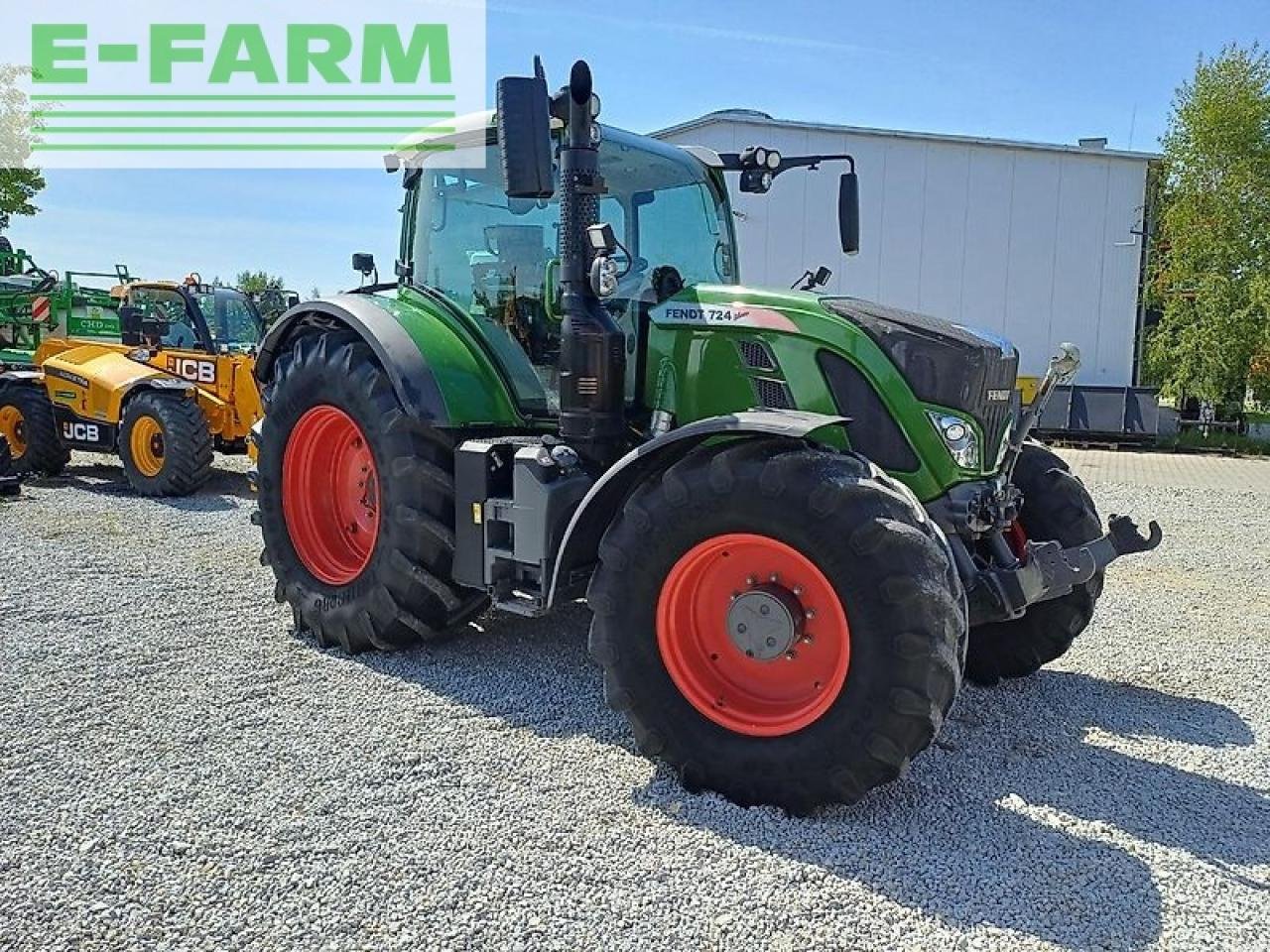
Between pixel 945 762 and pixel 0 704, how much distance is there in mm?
3588

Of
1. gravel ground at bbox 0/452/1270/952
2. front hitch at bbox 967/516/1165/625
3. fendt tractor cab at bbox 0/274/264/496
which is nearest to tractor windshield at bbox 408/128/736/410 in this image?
gravel ground at bbox 0/452/1270/952

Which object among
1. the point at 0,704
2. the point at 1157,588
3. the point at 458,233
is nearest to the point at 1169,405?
the point at 1157,588

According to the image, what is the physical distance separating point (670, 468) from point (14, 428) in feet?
30.6

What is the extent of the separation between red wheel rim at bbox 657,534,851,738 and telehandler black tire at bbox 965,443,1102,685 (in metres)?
1.48

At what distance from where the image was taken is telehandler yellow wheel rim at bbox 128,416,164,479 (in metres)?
9.27

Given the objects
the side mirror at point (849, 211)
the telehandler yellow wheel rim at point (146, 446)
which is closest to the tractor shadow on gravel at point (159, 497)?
the telehandler yellow wheel rim at point (146, 446)

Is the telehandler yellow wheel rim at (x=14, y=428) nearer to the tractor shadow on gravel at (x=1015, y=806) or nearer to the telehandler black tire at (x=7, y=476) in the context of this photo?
the telehandler black tire at (x=7, y=476)

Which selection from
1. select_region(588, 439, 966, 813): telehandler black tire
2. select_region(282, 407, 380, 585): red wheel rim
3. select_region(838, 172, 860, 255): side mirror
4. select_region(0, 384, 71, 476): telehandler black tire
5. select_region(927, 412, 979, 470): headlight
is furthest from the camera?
select_region(0, 384, 71, 476): telehandler black tire

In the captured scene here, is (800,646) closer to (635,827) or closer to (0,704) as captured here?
(635,827)

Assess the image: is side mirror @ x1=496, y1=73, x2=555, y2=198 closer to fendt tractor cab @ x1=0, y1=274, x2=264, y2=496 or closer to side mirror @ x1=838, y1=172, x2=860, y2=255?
side mirror @ x1=838, y1=172, x2=860, y2=255

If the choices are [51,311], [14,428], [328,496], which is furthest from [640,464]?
[51,311]

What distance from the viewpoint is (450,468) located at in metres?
4.59

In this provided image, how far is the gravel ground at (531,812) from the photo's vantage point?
2607 millimetres

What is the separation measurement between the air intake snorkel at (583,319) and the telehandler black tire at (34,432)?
26.0ft
